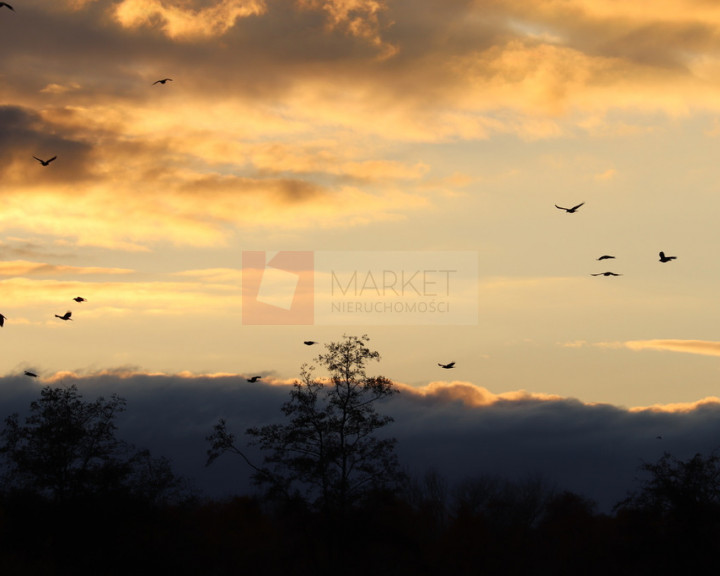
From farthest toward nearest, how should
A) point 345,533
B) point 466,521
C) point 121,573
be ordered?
point 466,521, point 121,573, point 345,533

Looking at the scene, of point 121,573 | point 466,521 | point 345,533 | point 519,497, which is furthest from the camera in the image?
point 519,497

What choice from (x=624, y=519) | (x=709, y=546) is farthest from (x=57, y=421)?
(x=709, y=546)

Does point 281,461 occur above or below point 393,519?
above

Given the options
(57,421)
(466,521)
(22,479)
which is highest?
(57,421)

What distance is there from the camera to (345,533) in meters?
50.2

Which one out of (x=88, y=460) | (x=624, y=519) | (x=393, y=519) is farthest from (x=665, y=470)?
(x=88, y=460)

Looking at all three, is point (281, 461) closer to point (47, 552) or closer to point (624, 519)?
point (47, 552)

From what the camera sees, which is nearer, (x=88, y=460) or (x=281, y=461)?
(x=281, y=461)

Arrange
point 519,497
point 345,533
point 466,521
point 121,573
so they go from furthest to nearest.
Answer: point 519,497 → point 466,521 → point 121,573 → point 345,533

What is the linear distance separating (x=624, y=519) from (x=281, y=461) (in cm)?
2147

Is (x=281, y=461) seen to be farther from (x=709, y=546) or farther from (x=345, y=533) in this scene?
(x=709, y=546)

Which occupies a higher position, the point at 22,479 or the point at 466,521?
the point at 22,479

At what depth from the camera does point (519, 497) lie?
106312mm

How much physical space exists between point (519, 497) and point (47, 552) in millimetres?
66144
